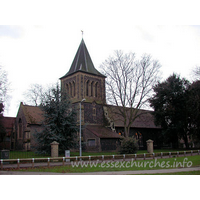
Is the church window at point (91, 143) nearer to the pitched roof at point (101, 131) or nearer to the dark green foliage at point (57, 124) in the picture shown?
the pitched roof at point (101, 131)

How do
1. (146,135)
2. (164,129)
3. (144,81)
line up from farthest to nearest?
1. (146,135)
2. (164,129)
3. (144,81)

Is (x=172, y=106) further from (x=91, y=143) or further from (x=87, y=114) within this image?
(x=91, y=143)

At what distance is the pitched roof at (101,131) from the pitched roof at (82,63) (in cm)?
1060

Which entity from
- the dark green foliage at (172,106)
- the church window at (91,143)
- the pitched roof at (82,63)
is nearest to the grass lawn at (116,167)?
the church window at (91,143)

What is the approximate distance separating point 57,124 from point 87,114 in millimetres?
13427

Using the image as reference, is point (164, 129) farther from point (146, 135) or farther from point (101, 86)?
point (101, 86)

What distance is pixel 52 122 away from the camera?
87.5 feet

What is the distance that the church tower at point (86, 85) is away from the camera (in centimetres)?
4053

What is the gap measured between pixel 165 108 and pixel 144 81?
862 centimetres

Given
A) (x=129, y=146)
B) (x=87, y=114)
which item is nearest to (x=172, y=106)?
(x=87, y=114)

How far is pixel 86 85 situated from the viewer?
1652 inches

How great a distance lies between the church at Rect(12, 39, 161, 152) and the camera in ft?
121

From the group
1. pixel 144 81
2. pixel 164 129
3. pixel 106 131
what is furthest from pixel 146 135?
pixel 144 81

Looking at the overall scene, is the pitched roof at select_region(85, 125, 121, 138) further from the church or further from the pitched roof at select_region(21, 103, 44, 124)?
the pitched roof at select_region(21, 103, 44, 124)
